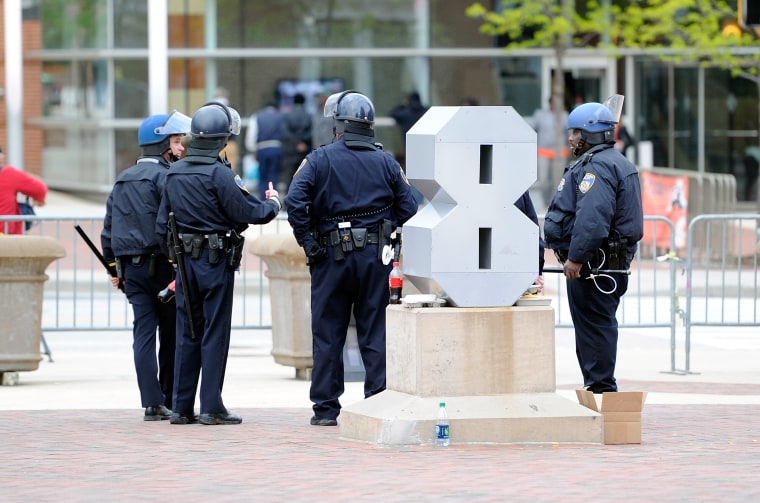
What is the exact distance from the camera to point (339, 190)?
9.52 meters

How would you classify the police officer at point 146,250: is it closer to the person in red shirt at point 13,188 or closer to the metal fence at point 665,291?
the metal fence at point 665,291

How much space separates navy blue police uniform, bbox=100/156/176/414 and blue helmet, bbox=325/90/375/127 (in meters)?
1.15

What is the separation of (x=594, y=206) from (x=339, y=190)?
1.54m

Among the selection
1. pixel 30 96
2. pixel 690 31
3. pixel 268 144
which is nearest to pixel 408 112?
pixel 268 144

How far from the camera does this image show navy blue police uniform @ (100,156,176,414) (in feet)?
32.8

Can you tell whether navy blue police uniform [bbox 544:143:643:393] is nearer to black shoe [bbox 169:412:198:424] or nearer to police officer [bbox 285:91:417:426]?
police officer [bbox 285:91:417:426]

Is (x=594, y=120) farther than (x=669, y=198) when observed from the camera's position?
No

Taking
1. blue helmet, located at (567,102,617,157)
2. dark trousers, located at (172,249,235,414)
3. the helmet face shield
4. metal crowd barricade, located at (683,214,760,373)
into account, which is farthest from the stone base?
metal crowd barricade, located at (683,214,760,373)

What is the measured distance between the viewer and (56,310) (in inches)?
566

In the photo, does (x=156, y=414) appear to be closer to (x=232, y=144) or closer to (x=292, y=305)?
(x=292, y=305)

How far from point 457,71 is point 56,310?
16.4 metres

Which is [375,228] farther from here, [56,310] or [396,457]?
[56,310]

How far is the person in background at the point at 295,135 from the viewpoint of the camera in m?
26.3

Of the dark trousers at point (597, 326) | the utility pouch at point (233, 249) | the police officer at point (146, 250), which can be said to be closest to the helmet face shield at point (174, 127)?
the police officer at point (146, 250)
